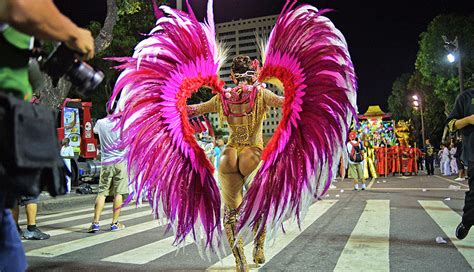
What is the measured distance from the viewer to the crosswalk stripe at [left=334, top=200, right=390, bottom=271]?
13.4 feet

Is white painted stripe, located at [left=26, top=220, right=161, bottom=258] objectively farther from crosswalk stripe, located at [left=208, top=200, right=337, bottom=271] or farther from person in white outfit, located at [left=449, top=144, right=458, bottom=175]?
person in white outfit, located at [left=449, top=144, right=458, bottom=175]

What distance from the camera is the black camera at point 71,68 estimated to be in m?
1.86

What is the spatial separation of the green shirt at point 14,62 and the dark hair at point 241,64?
100 inches

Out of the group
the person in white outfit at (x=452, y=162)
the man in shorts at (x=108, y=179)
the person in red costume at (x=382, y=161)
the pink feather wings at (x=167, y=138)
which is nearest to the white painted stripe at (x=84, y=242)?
the man in shorts at (x=108, y=179)

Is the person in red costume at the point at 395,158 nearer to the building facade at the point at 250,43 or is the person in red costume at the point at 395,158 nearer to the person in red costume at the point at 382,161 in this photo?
the person in red costume at the point at 382,161

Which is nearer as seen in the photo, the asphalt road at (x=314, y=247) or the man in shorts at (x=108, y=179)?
the asphalt road at (x=314, y=247)

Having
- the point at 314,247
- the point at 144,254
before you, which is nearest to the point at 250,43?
the point at 314,247

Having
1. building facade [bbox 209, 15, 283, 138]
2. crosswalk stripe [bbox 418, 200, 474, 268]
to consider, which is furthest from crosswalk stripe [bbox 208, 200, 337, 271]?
crosswalk stripe [bbox 418, 200, 474, 268]

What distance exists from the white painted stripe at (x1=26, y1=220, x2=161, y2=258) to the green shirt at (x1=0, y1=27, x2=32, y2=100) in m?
3.38

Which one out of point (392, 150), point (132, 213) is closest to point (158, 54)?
point (132, 213)

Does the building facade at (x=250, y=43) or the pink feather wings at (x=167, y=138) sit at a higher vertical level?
the building facade at (x=250, y=43)

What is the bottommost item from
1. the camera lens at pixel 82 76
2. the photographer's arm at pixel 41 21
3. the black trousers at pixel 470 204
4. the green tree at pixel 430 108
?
the black trousers at pixel 470 204

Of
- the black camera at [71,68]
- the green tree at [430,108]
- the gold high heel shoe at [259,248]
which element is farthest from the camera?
the green tree at [430,108]

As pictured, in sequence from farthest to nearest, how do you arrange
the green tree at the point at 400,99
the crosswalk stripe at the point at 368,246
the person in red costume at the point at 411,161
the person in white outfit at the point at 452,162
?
the green tree at the point at 400,99
the person in red costume at the point at 411,161
the person in white outfit at the point at 452,162
the crosswalk stripe at the point at 368,246
